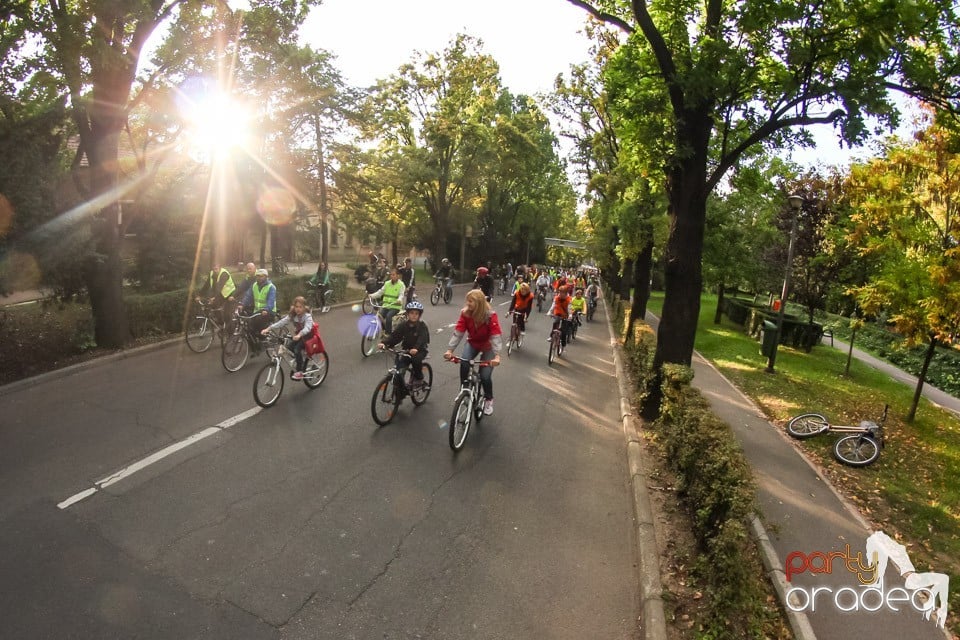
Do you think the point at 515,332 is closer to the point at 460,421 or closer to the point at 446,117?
the point at 460,421

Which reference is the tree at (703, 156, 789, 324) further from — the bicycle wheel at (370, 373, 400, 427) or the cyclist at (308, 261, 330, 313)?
the bicycle wheel at (370, 373, 400, 427)

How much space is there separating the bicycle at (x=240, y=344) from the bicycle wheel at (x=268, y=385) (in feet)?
7.31

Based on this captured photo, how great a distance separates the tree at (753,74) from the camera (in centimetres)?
646

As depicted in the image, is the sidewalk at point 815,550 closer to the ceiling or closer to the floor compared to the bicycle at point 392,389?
closer to the floor

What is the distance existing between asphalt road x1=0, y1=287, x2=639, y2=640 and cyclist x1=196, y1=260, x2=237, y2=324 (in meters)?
3.23

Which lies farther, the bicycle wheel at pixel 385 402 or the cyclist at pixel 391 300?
the cyclist at pixel 391 300

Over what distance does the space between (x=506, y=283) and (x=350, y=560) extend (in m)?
31.7

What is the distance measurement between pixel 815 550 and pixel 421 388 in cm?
553

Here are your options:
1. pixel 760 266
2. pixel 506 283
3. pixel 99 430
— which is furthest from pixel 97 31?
pixel 506 283

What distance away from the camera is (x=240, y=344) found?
33.1 feet

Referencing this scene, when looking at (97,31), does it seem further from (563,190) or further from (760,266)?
(563,190)

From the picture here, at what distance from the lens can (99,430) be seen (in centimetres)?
675

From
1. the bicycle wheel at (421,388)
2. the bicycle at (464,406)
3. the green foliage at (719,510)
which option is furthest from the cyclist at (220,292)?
the green foliage at (719,510)

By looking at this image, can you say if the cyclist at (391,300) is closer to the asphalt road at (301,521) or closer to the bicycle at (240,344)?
the bicycle at (240,344)
